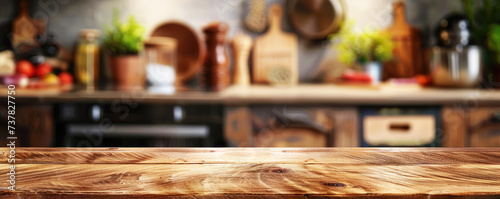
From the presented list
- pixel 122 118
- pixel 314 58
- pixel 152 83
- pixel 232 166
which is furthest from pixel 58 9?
pixel 232 166

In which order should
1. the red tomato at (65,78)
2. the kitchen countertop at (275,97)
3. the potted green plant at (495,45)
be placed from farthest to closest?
the red tomato at (65,78) < the potted green plant at (495,45) < the kitchen countertop at (275,97)

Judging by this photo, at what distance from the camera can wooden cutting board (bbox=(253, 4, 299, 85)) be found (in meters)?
2.32

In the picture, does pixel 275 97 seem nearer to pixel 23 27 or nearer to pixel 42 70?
pixel 42 70

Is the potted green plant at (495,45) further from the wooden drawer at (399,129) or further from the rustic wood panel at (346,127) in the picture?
the rustic wood panel at (346,127)

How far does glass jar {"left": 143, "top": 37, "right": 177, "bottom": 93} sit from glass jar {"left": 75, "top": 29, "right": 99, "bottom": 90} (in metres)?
0.36

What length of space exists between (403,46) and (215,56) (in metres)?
1.03

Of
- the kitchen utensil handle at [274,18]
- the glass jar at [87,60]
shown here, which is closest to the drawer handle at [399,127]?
the kitchen utensil handle at [274,18]

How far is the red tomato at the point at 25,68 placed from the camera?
2.14 metres

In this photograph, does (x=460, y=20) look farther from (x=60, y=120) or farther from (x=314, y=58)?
(x=60, y=120)

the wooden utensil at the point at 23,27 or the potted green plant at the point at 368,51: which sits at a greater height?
the wooden utensil at the point at 23,27

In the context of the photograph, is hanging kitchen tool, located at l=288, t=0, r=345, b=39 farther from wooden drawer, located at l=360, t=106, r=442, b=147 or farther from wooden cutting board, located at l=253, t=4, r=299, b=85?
wooden drawer, located at l=360, t=106, r=442, b=147

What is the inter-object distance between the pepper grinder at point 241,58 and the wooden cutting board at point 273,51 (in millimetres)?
69

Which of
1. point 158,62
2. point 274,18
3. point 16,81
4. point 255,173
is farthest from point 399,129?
point 16,81

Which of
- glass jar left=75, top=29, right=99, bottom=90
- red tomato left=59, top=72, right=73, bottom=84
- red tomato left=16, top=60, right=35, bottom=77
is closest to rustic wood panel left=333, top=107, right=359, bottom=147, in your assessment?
glass jar left=75, top=29, right=99, bottom=90
